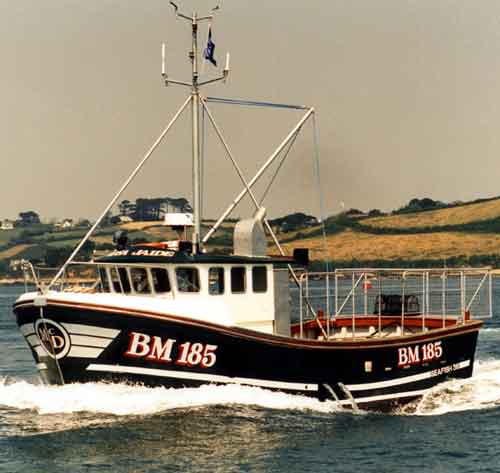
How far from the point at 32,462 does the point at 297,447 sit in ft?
20.1

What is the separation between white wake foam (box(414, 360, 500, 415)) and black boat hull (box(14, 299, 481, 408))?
7.47 ft

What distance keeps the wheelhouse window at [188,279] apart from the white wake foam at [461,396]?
7729mm

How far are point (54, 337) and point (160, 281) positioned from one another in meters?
3.32

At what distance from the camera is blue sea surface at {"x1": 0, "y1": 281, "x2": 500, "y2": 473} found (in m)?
22.4

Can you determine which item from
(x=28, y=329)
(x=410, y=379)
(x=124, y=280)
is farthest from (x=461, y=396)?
(x=28, y=329)

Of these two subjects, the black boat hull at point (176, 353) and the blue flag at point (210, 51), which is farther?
the blue flag at point (210, 51)

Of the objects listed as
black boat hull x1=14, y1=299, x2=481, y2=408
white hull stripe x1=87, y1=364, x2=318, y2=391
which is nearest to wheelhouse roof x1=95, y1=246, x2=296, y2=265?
black boat hull x1=14, y1=299, x2=481, y2=408

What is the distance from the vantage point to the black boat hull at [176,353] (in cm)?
2572

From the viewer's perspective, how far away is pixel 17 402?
2817 cm

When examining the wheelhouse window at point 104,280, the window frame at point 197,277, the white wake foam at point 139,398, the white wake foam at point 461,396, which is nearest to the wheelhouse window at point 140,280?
the window frame at point 197,277

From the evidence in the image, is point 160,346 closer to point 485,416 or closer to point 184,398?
point 184,398

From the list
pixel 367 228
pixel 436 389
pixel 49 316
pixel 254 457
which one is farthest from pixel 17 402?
pixel 367 228

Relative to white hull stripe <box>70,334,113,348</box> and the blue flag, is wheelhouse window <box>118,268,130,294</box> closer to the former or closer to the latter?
white hull stripe <box>70,334,113,348</box>

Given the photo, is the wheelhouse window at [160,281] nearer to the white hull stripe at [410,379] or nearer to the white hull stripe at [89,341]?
the white hull stripe at [89,341]
